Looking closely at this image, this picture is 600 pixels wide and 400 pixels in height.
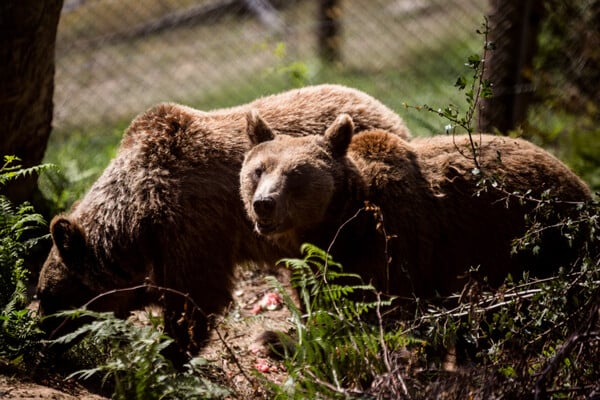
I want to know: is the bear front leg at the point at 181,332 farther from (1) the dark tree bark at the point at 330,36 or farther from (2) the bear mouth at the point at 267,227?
(1) the dark tree bark at the point at 330,36

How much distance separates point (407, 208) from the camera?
5.07 meters

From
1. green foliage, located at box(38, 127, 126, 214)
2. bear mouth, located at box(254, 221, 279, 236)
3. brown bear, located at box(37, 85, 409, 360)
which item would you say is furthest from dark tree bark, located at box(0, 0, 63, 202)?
bear mouth, located at box(254, 221, 279, 236)

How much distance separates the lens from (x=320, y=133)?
5781mm

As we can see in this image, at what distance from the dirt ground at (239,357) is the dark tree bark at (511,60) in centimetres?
347

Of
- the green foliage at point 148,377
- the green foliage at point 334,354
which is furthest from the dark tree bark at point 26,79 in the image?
the green foliage at point 334,354

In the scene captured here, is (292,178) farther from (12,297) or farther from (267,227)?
(12,297)

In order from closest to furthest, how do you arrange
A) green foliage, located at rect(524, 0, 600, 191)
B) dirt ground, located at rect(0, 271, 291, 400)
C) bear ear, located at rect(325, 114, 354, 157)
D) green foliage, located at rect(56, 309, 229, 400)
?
green foliage, located at rect(56, 309, 229, 400) < dirt ground, located at rect(0, 271, 291, 400) < bear ear, located at rect(325, 114, 354, 157) < green foliage, located at rect(524, 0, 600, 191)

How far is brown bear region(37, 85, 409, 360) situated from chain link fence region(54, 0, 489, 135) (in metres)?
4.76

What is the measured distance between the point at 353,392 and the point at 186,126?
8.98 ft

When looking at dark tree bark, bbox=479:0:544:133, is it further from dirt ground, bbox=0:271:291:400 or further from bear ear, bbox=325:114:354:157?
bear ear, bbox=325:114:354:157

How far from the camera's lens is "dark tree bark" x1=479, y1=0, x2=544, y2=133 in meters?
8.55

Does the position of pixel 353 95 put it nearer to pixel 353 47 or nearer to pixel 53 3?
pixel 53 3

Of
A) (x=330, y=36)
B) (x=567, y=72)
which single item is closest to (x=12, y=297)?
(x=567, y=72)

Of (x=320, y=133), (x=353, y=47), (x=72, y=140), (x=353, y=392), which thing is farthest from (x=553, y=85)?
(x=353, y=392)
